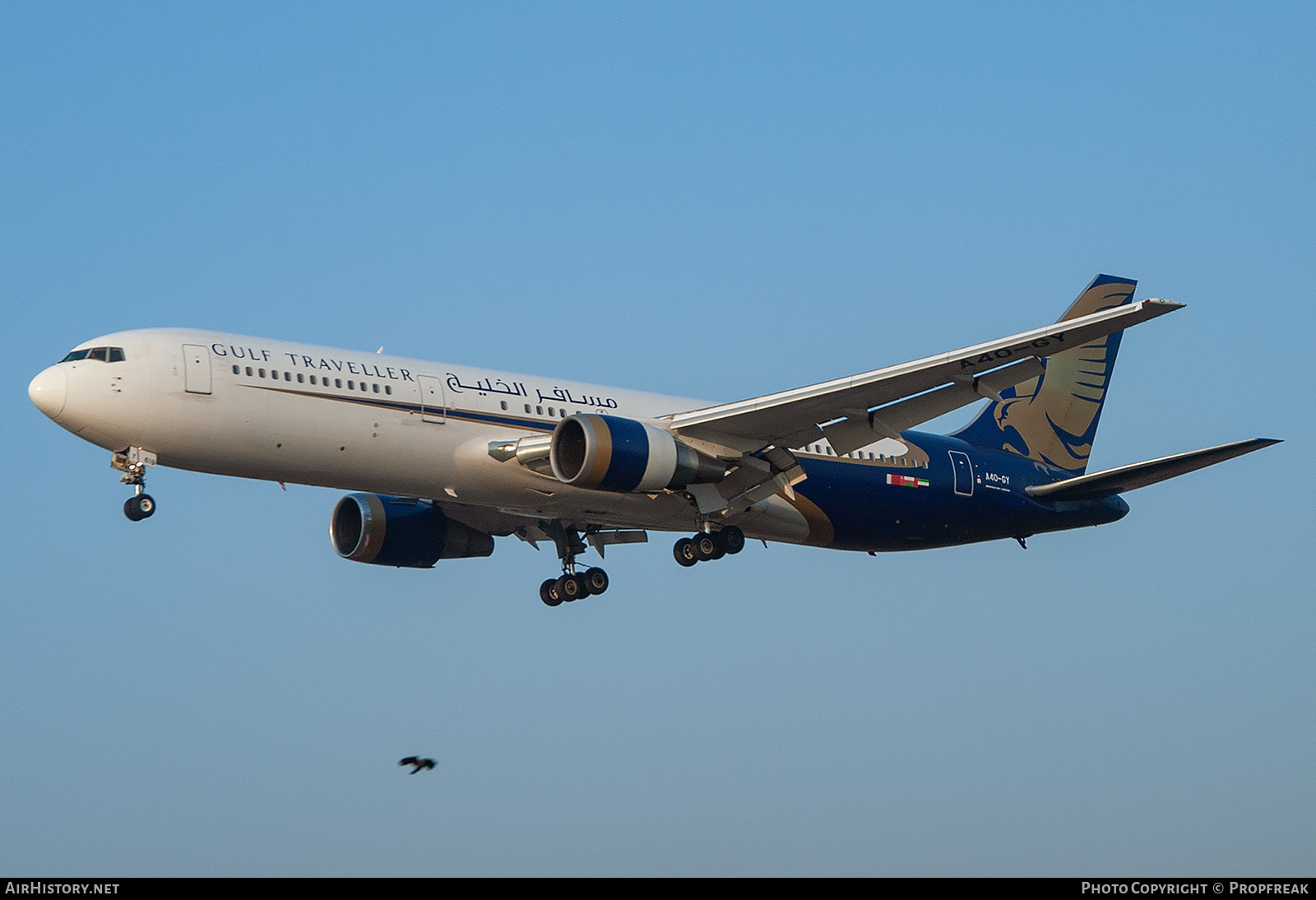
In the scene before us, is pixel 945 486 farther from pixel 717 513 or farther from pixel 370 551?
pixel 370 551

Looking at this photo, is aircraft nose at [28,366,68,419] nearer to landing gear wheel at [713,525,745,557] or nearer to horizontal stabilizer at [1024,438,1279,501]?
landing gear wheel at [713,525,745,557]

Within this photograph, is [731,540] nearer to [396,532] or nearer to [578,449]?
[578,449]

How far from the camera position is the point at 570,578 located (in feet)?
138

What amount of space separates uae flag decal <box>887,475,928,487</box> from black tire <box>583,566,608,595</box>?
801cm

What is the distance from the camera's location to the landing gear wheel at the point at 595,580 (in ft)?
138

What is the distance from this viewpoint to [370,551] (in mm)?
42062

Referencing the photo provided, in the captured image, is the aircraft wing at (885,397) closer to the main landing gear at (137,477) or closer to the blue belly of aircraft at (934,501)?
the blue belly of aircraft at (934,501)

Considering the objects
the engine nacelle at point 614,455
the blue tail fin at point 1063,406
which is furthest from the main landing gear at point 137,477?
the blue tail fin at point 1063,406

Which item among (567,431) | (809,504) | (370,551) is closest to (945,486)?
(809,504)

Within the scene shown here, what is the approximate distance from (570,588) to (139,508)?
1235 centimetres

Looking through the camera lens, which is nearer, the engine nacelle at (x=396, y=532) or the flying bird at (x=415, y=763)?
the flying bird at (x=415, y=763)

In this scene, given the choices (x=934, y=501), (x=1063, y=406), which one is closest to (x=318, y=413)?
(x=934, y=501)

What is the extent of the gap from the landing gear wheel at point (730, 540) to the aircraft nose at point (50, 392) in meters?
15.4
